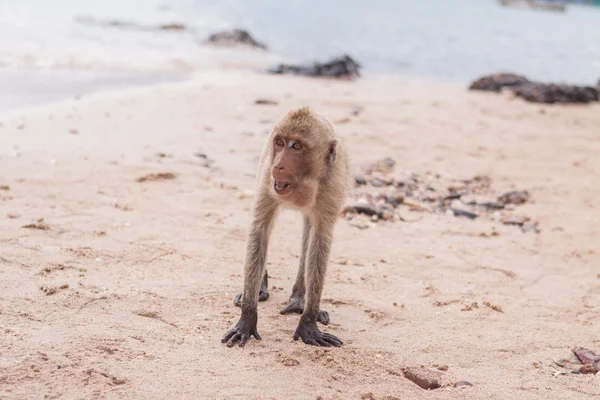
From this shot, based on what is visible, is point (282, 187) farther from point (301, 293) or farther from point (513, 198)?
point (513, 198)

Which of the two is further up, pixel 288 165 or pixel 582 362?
pixel 288 165

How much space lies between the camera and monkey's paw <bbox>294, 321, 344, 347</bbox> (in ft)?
15.0

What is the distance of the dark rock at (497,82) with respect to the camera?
60.3 ft

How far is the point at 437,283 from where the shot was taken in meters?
5.98

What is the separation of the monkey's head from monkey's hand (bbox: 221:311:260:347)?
0.87 meters

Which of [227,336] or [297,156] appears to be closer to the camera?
[297,156]

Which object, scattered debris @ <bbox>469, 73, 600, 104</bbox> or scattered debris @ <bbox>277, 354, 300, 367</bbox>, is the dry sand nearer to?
scattered debris @ <bbox>277, 354, 300, 367</bbox>

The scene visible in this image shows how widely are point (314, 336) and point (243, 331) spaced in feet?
1.68

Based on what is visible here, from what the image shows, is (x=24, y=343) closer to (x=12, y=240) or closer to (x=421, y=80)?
(x=12, y=240)

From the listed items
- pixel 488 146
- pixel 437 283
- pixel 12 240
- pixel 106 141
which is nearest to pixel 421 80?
pixel 488 146

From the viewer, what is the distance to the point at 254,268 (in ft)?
15.4

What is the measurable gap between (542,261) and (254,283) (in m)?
3.58

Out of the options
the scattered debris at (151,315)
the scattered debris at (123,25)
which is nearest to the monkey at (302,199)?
the scattered debris at (151,315)

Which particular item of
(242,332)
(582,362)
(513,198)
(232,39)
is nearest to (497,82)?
(513,198)
